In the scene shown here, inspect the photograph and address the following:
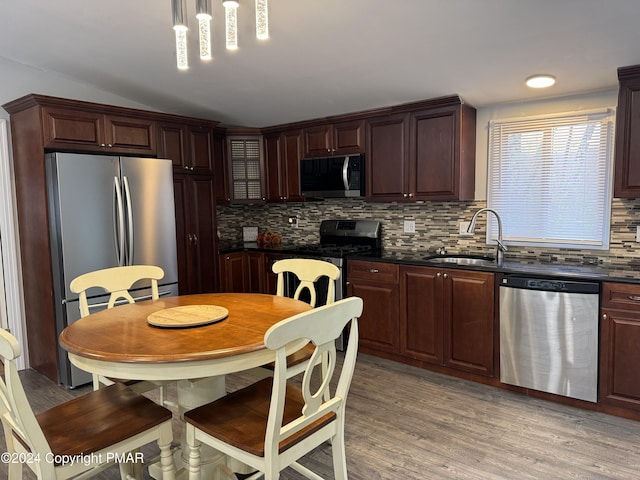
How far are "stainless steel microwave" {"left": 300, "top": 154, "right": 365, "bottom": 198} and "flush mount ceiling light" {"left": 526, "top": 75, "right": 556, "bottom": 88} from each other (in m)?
1.46

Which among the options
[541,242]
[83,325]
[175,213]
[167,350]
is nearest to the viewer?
[167,350]

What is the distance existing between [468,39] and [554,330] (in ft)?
6.01

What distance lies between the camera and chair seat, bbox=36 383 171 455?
1536mm

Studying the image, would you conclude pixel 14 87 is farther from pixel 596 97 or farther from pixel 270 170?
pixel 596 97

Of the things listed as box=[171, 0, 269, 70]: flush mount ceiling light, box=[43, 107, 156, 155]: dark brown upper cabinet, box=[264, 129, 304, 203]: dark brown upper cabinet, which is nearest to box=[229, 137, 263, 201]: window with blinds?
box=[264, 129, 304, 203]: dark brown upper cabinet

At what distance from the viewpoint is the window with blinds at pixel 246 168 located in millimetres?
4703

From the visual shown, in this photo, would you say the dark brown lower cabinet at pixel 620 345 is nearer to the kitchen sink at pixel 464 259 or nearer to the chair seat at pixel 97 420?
the kitchen sink at pixel 464 259

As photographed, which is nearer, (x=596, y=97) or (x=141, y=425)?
(x=141, y=425)

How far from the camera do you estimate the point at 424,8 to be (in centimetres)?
230

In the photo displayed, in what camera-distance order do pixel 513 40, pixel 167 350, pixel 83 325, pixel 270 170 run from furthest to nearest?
pixel 270 170 < pixel 513 40 < pixel 83 325 < pixel 167 350

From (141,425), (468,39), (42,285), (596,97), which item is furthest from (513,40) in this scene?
(42,285)

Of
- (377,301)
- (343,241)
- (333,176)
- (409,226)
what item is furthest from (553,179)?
(343,241)

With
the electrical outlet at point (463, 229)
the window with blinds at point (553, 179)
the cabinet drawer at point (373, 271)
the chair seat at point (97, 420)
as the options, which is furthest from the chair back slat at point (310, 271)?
the window with blinds at point (553, 179)

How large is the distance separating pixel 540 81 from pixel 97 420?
3170 mm
